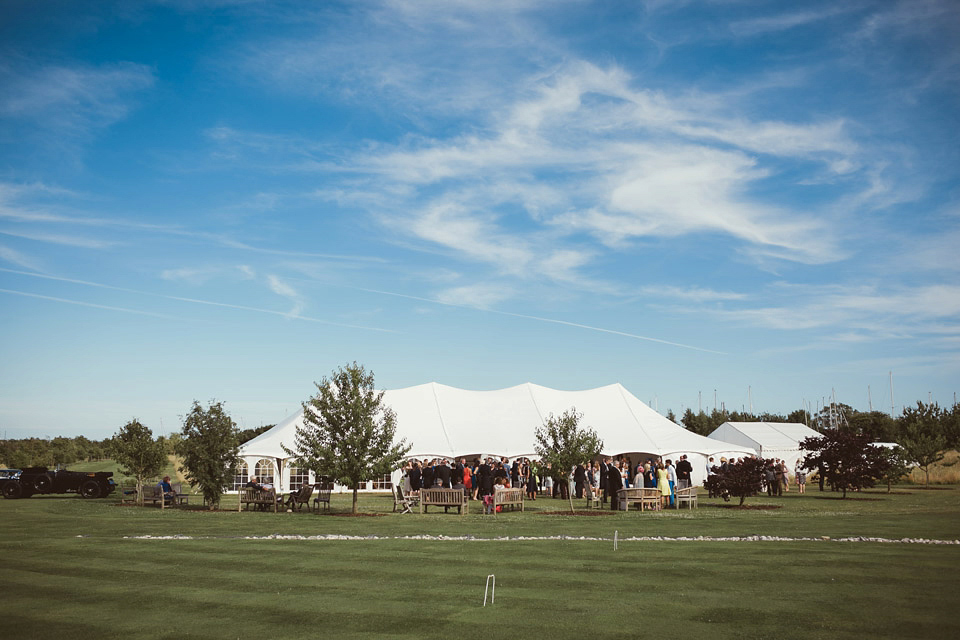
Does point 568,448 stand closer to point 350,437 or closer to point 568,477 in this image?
point 568,477

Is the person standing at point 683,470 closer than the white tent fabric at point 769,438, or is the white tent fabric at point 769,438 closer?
the person standing at point 683,470

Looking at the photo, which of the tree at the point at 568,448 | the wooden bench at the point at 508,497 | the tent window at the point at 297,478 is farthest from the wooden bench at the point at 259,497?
the tent window at the point at 297,478

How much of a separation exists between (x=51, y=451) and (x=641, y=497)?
191 feet

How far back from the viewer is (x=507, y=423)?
145 ft

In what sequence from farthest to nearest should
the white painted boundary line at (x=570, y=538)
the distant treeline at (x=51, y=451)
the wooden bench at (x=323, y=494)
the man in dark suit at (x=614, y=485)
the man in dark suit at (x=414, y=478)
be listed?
the distant treeline at (x=51, y=451)
the man in dark suit at (x=414, y=478)
the wooden bench at (x=323, y=494)
the man in dark suit at (x=614, y=485)
the white painted boundary line at (x=570, y=538)

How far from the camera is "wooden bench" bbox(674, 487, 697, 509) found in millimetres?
24562

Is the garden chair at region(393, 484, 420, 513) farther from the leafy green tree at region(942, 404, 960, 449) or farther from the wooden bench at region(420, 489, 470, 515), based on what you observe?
the leafy green tree at region(942, 404, 960, 449)

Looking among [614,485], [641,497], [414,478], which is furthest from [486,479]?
[641,497]

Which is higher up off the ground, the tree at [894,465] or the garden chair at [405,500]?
the tree at [894,465]

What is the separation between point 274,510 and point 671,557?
1543 cm

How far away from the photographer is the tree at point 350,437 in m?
23.9

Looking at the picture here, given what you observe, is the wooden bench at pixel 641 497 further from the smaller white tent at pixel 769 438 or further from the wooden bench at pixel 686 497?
the smaller white tent at pixel 769 438

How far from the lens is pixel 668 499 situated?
25.6 meters

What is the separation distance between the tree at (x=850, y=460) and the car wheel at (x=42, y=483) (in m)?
30.6
